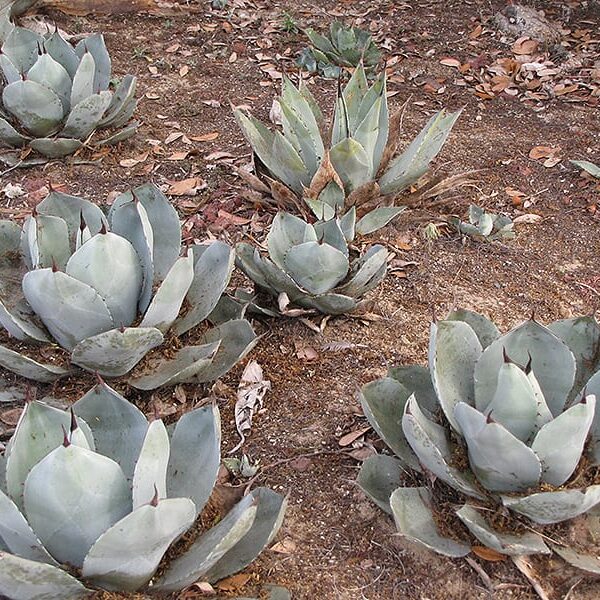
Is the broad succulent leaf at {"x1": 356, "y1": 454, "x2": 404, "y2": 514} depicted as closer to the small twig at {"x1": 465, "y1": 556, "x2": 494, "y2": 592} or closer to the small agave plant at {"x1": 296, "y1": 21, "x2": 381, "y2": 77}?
the small twig at {"x1": 465, "y1": 556, "x2": 494, "y2": 592}

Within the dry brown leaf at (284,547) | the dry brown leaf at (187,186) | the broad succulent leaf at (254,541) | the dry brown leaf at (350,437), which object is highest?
the broad succulent leaf at (254,541)

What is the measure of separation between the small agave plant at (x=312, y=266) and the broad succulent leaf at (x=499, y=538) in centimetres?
90

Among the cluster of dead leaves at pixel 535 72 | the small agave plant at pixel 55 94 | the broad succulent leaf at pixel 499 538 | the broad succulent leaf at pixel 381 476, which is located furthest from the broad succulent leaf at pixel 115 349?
the cluster of dead leaves at pixel 535 72

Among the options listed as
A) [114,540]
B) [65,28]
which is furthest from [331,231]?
[65,28]

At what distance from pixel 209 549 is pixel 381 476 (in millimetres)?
512

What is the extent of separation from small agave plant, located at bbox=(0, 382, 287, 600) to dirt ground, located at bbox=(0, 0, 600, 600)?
0.16 meters

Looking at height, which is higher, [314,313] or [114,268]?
[114,268]

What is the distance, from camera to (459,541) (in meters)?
1.89

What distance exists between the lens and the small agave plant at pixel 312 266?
2502 mm

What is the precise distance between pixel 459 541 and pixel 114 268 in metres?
1.07

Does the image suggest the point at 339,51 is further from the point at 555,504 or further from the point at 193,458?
the point at 555,504

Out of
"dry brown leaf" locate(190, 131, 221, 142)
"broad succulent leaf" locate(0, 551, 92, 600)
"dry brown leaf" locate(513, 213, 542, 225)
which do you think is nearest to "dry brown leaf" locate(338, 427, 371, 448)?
"broad succulent leaf" locate(0, 551, 92, 600)

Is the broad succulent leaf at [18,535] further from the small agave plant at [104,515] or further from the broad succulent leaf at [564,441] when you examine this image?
the broad succulent leaf at [564,441]

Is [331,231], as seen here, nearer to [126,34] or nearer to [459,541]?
[459,541]
